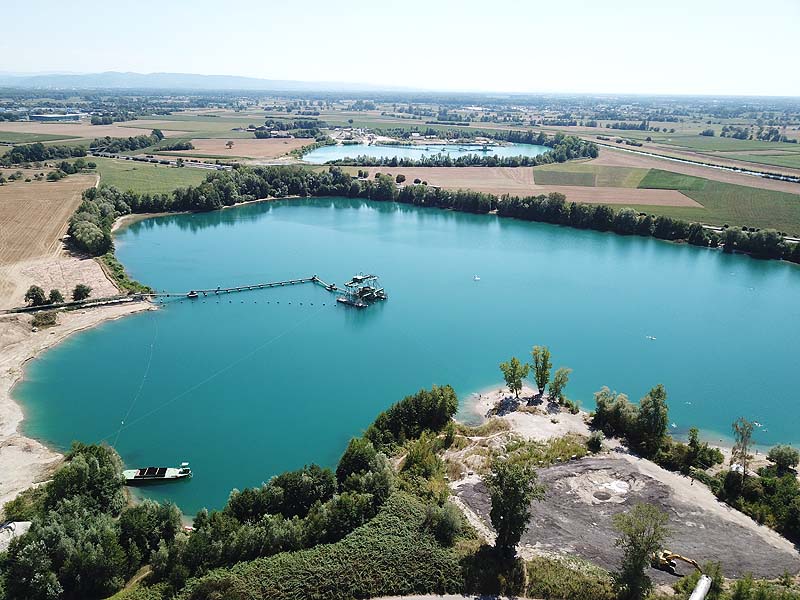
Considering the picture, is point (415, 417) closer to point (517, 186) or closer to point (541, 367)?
point (541, 367)

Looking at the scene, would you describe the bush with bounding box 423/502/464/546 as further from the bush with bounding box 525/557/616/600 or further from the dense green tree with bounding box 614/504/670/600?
the dense green tree with bounding box 614/504/670/600

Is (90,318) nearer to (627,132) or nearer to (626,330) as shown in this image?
(626,330)

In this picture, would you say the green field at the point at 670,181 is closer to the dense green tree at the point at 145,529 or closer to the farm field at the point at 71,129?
the dense green tree at the point at 145,529

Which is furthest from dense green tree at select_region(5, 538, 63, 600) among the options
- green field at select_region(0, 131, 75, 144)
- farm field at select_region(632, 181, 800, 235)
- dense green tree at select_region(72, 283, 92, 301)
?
green field at select_region(0, 131, 75, 144)

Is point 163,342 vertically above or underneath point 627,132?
underneath

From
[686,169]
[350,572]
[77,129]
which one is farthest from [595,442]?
[77,129]

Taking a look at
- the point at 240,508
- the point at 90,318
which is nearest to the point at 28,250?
the point at 90,318
